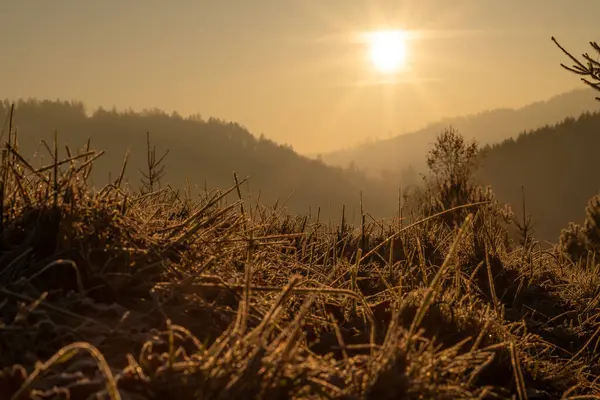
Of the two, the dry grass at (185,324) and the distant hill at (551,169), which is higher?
Result: the distant hill at (551,169)

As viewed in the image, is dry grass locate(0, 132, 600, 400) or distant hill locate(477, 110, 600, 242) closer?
dry grass locate(0, 132, 600, 400)

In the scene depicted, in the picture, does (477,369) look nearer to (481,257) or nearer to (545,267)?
(481,257)

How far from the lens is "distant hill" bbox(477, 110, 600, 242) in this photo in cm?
10106

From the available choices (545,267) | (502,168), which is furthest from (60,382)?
(502,168)

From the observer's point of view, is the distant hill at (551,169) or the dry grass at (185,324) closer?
the dry grass at (185,324)

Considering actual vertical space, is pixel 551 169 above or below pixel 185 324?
above

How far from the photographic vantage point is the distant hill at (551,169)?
101062 mm

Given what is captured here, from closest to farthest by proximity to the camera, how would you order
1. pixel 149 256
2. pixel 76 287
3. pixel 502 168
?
pixel 76 287 → pixel 149 256 → pixel 502 168

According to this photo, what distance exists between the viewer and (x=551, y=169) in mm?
109438

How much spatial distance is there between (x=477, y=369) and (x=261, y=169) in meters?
198

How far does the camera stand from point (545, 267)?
657 cm

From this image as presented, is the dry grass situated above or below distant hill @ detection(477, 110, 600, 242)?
below

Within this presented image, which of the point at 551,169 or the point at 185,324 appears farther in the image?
the point at 551,169

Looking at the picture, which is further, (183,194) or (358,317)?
(183,194)
